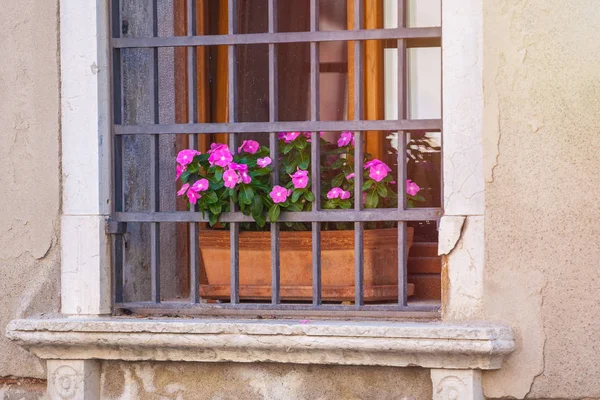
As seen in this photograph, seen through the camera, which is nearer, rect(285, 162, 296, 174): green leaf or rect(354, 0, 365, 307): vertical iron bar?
rect(354, 0, 365, 307): vertical iron bar

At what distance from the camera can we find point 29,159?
371 centimetres

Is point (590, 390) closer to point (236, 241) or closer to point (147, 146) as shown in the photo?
point (236, 241)

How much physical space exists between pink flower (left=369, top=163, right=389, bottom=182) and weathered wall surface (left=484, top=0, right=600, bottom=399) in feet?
1.45

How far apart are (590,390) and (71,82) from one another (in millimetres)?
2184

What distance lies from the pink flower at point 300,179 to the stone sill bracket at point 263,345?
1.67 ft

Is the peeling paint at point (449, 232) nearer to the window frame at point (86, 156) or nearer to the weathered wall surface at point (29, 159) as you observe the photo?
the window frame at point (86, 156)

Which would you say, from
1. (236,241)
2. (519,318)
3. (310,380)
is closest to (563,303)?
(519,318)

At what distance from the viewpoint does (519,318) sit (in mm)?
3342

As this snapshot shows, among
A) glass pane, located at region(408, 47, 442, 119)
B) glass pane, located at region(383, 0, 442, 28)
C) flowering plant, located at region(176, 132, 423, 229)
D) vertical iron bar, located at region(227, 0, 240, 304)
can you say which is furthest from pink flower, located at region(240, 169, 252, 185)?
glass pane, located at region(383, 0, 442, 28)

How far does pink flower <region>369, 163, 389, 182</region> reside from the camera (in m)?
3.65

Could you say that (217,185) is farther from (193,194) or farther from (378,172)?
(378,172)

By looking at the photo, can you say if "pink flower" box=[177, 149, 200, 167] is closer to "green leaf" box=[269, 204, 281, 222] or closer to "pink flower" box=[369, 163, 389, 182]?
"green leaf" box=[269, 204, 281, 222]

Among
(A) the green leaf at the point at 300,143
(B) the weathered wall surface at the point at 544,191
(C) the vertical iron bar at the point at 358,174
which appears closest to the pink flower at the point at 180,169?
(A) the green leaf at the point at 300,143

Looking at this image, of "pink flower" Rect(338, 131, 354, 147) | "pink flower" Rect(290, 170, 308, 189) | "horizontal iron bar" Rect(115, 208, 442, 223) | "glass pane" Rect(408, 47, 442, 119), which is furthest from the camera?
"glass pane" Rect(408, 47, 442, 119)
